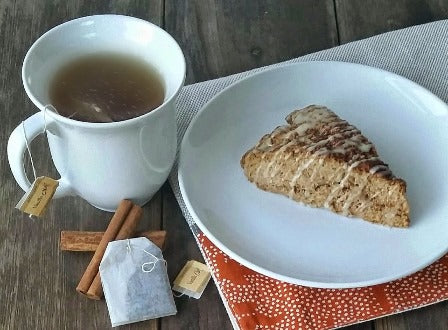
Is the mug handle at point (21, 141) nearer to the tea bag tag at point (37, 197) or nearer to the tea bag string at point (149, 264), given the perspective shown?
the tea bag tag at point (37, 197)

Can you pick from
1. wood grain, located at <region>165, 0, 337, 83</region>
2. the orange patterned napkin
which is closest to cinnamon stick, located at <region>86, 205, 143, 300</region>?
the orange patterned napkin

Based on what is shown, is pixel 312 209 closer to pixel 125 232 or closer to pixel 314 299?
pixel 314 299

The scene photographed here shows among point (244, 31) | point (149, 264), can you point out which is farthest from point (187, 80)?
point (149, 264)

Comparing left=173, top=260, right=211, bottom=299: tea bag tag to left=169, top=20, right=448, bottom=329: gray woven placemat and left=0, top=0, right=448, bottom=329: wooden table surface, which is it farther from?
left=169, top=20, right=448, bottom=329: gray woven placemat

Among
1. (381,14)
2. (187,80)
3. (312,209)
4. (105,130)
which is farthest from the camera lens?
(381,14)

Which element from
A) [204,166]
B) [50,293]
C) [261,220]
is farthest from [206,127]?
[50,293]

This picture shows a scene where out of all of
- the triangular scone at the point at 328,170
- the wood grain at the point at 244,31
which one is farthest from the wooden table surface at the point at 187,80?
the triangular scone at the point at 328,170

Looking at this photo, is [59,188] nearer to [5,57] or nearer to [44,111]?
[44,111]
